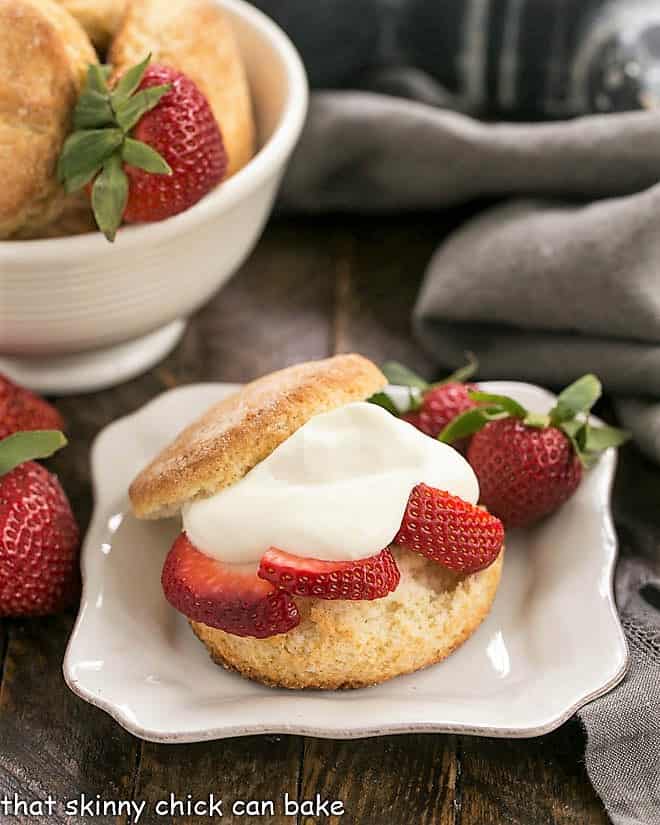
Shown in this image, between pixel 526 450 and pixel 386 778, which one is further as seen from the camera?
pixel 526 450

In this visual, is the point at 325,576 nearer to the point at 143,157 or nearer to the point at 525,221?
the point at 143,157

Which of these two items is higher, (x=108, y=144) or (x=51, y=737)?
(x=108, y=144)

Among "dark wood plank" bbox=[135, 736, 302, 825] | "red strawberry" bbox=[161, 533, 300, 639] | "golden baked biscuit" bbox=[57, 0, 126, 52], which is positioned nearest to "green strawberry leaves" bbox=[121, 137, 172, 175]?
"golden baked biscuit" bbox=[57, 0, 126, 52]

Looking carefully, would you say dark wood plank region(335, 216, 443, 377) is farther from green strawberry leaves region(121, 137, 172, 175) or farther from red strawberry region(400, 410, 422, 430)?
green strawberry leaves region(121, 137, 172, 175)

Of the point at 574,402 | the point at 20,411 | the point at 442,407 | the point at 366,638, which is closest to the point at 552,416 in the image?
the point at 574,402

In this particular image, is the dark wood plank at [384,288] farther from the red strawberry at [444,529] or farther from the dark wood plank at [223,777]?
the dark wood plank at [223,777]

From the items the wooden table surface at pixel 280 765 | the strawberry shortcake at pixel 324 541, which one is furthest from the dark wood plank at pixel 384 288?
the strawberry shortcake at pixel 324 541

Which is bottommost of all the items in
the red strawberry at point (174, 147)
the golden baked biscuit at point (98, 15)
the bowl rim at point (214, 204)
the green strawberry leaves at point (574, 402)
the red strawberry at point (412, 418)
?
the red strawberry at point (412, 418)
